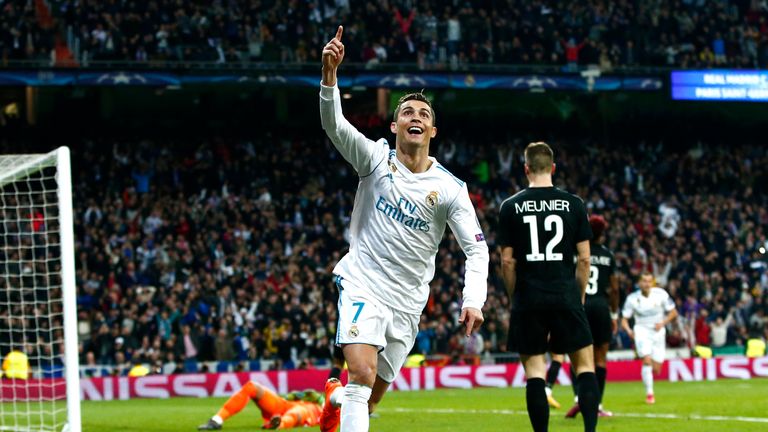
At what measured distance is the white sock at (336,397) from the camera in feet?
27.2

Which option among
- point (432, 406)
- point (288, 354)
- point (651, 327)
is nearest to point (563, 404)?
point (432, 406)

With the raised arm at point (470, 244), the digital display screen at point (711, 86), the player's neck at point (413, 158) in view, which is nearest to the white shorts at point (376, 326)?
the raised arm at point (470, 244)

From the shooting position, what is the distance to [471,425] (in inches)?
533

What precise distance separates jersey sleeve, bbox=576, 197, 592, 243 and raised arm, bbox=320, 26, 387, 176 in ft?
8.65

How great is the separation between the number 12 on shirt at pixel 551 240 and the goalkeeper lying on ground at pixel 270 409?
426 centimetres

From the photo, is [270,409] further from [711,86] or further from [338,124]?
[711,86]

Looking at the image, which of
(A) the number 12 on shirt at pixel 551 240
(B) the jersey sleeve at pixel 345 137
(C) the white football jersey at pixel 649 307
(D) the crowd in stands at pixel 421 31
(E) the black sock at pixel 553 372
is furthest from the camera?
(D) the crowd in stands at pixel 421 31

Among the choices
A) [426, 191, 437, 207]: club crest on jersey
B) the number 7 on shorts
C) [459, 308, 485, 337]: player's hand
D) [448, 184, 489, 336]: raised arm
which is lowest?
[459, 308, 485, 337]: player's hand

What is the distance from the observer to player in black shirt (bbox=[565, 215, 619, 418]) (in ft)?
41.5

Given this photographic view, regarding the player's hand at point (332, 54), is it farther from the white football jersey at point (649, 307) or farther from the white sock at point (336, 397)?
the white football jersey at point (649, 307)

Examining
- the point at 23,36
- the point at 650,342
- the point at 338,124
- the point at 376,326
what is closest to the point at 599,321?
the point at 376,326

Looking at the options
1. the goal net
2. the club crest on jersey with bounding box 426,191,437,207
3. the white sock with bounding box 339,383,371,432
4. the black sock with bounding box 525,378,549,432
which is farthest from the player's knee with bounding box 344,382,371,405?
the goal net

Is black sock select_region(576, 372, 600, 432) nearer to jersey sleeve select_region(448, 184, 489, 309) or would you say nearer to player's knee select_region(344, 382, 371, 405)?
jersey sleeve select_region(448, 184, 489, 309)

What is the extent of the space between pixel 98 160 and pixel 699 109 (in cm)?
1794
